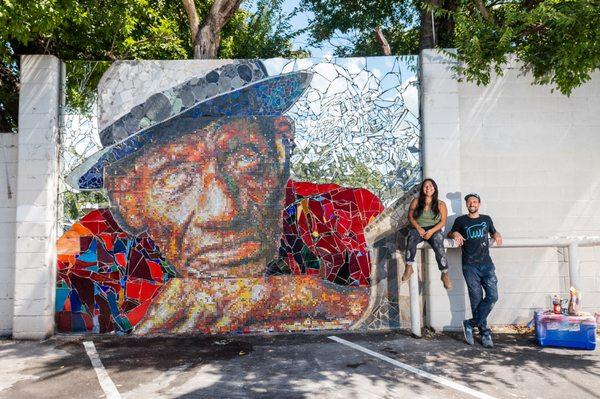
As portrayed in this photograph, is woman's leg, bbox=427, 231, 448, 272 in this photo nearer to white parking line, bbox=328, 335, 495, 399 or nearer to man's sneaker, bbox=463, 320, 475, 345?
man's sneaker, bbox=463, 320, 475, 345

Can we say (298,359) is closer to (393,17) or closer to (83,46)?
(83,46)

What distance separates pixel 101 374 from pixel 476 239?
182 inches

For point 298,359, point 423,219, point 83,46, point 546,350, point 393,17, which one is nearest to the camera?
point 298,359

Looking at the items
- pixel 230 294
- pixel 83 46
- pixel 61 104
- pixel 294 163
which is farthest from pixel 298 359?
pixel 83 46

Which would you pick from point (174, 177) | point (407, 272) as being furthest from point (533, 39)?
point (174, 177)

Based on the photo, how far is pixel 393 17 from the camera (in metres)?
11.8

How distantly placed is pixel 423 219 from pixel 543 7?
2.89m

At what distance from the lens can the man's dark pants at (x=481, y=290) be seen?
6148 millimetres

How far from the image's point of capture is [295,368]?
523 centimetres

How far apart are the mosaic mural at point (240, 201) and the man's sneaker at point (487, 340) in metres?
1.55

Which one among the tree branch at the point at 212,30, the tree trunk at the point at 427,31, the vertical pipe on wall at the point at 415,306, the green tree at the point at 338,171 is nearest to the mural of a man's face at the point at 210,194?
the green tree at the point at 338,171

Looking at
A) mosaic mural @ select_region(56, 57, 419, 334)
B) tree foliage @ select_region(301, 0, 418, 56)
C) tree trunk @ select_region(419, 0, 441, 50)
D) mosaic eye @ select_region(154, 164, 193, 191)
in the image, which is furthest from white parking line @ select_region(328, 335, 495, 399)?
tree foliage @ select_region(301, 0, 418, 56)

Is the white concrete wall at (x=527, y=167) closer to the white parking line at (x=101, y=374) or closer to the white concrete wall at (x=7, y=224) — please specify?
the white parking line at (x=101, y=374)

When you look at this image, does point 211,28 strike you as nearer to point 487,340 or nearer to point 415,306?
point 415,306
